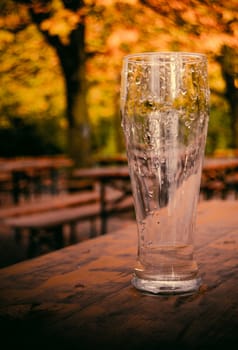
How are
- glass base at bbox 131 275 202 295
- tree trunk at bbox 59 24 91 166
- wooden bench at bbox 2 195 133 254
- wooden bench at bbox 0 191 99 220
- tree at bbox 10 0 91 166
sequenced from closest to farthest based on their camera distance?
glass base at bbox 131 275 202 295 → wooden bench at bbox 2 195 133 254 → wooden bench at bbox 0 191 99 220 → tree at bbox 10 0 91 166 → tree trunk at bbox 59 24 91 166

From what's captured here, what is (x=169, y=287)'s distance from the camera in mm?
793

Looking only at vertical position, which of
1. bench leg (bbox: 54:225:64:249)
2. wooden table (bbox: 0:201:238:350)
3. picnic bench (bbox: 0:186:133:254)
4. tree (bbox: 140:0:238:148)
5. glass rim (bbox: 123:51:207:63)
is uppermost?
tree (bbox: 140:0:238:148)

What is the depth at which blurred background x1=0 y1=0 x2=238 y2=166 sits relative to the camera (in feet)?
6.97

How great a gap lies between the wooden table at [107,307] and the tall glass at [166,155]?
5 cm

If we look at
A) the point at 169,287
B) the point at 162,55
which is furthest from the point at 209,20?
the point at 169,287

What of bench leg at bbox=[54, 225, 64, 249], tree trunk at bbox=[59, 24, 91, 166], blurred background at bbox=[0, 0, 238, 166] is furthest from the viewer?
tree trunk at bbox=[59, 24, 91, 166]

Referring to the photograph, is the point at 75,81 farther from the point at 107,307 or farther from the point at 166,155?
the point at 107,307

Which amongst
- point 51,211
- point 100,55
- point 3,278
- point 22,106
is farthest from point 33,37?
point 3,278

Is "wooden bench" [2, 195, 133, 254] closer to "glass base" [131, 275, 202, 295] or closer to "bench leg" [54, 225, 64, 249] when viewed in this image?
"bench leg" [54, 225, 64, 249]

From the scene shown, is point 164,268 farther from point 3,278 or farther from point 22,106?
point 22,106

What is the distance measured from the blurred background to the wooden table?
2.76ft

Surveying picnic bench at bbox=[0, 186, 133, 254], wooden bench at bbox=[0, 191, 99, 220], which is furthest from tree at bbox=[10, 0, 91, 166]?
wooden bench at bbox=[0, 191, 99, 220]

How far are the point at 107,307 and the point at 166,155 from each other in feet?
0.78

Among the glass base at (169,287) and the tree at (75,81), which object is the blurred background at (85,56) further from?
the glass base at (169,287)
